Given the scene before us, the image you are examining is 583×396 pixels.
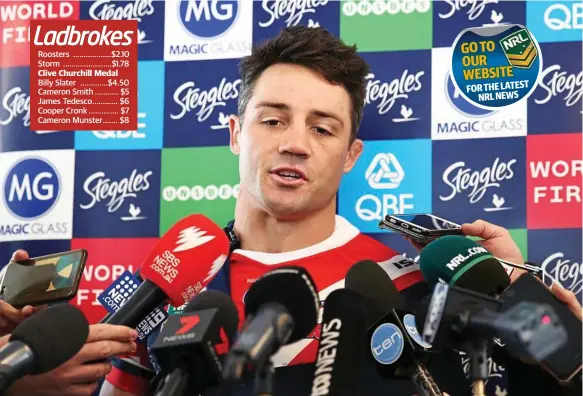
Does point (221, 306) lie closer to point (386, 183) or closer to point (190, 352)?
point (190, 352)

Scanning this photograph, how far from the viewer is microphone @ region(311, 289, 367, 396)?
1505mm

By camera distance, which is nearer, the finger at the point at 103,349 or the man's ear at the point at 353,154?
the finger at the point at 103,349

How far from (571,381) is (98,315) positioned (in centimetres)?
148

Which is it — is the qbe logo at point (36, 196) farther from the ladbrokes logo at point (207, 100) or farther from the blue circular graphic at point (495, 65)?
the blue circular graphic at point (495, 65)

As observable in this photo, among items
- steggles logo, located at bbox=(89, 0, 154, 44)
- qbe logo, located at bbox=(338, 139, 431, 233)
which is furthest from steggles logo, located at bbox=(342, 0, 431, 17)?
steggles logo, located at bbox=(89, 0, 154, 44)

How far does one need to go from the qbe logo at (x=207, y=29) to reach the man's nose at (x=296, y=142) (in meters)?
0.54

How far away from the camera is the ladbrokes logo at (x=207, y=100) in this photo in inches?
105

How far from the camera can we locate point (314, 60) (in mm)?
2268

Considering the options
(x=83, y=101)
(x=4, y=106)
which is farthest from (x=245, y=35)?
(x=4, y=106)

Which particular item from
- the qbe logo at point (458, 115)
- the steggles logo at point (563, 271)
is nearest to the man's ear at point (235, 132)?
the qbe logo at point (458, 115)

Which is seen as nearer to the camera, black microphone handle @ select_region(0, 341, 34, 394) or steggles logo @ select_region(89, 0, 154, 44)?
black microphone handle @ select_region(0, 341, 34, 394)

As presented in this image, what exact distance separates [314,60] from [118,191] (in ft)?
2.61

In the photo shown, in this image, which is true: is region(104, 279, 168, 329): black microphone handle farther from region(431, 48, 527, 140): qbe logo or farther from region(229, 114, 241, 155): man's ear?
region(431, 48, 527, 140): qbe logo

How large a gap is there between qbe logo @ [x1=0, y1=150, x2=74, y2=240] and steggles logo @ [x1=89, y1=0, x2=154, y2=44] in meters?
0.44
